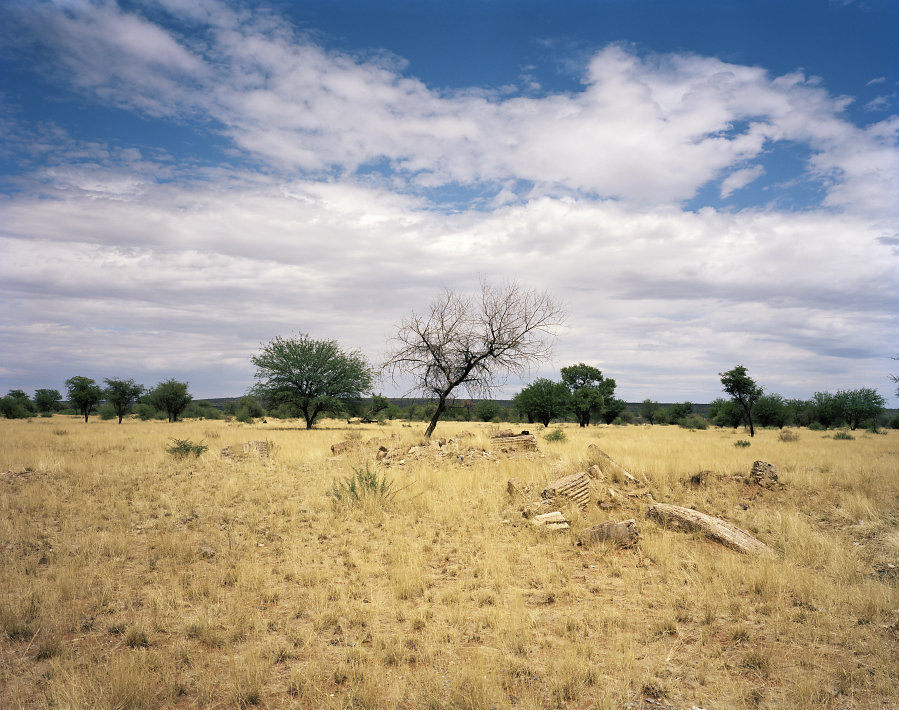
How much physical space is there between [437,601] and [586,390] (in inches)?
2154

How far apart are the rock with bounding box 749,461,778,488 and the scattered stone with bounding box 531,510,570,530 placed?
6106 millimetres

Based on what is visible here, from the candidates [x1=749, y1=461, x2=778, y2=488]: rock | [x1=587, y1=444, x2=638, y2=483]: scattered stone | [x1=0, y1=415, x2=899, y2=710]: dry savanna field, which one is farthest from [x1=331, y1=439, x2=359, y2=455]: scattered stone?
[x1=749, y1=461, x2=778, y2=488]: rock

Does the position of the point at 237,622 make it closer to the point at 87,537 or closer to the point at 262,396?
the point at 87,537

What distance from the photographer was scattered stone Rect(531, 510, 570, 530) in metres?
9.05

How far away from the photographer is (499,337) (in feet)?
76.9

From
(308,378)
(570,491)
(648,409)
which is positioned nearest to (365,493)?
(570,491)

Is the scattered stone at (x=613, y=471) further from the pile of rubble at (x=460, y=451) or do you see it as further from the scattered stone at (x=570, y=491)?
the pile of rubble at (x=460, y=451)

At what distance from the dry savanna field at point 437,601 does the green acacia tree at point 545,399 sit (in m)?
44.9

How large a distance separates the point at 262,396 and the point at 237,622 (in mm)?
37015

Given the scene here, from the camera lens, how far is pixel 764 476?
39.4ft

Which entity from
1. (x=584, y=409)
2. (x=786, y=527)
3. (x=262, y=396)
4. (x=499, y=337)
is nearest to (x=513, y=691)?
(x=786, y=527)

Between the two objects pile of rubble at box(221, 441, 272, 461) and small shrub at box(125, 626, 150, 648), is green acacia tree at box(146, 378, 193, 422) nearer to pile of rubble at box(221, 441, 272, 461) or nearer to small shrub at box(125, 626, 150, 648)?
pile of rubble at box(221, 441, 272, 461)

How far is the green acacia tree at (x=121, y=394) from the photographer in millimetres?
54969

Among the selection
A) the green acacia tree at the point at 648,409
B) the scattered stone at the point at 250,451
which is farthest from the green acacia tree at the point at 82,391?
the green acacia tree at the point at 648,409
